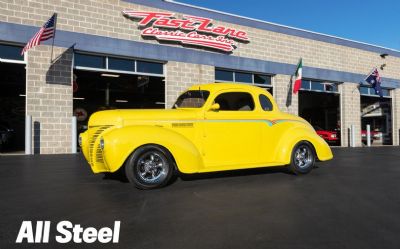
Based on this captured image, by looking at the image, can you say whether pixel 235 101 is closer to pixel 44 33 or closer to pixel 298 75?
→ pixel 44 33

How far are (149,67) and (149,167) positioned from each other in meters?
10.4

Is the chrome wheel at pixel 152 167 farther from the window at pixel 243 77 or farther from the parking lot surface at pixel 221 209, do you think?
the window at pixel 243 77

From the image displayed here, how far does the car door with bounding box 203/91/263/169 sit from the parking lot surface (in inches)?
16.9

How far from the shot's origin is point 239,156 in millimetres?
7508

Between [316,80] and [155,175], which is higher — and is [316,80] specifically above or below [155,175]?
above

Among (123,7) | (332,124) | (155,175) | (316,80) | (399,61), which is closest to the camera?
(155,175)

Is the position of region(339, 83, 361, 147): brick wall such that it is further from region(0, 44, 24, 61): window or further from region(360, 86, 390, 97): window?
region(0, 44, 24, 61): window

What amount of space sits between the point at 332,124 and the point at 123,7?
72.6ft

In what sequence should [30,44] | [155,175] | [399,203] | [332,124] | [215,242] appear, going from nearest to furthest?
1. [215,242]
2. [399,203]
3. [155,175]
4. [30,44]
5. [332,124]

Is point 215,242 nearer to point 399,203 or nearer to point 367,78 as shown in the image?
point 399,203

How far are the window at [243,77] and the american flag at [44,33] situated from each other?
8121 millimetres

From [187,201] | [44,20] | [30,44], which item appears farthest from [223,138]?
[44,20]

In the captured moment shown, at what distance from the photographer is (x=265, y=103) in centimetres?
823

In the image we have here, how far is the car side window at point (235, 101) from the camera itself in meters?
7.73
